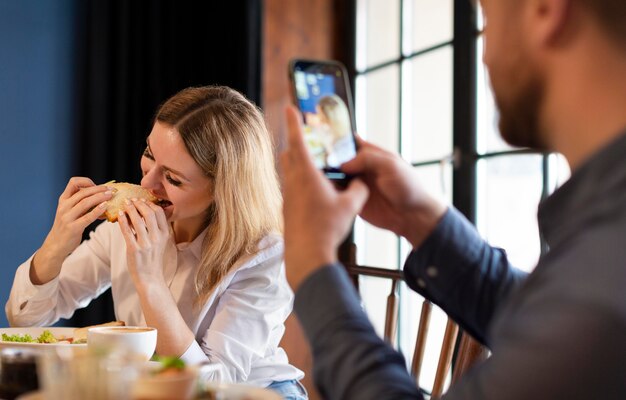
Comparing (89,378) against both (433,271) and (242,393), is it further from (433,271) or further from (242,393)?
(433,271)

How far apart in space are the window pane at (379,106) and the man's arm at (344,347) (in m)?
2.69

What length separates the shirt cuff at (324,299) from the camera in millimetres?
712

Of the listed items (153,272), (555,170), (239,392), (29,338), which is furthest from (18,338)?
(555,170)

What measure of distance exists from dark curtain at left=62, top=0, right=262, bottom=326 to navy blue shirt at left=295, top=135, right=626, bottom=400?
8.69 feet

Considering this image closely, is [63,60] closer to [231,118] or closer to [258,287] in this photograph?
[231,118]

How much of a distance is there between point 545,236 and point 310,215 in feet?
0.89

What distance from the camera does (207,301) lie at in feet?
5.22

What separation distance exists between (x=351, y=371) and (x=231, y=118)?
3.92 feet

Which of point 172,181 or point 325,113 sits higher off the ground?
point 325,113

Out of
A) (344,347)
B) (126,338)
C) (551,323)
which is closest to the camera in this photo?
(551,323)

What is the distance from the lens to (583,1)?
0.72 m

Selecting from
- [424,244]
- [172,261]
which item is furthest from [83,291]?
[424,244]

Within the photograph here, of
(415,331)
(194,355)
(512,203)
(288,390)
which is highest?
(512,203)

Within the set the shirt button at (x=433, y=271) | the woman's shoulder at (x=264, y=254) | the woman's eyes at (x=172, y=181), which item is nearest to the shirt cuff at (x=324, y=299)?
the shirt button at (x=433, y=271)
